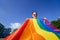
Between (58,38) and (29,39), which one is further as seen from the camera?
(58,38)

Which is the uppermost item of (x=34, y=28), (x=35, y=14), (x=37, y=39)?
(x=35, y=14)

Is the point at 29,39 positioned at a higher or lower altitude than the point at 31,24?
lower

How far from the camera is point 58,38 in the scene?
28.4 ft

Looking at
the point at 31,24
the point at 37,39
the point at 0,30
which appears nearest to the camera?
the point at 37,39

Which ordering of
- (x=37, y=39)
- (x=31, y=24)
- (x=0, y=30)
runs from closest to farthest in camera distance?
(x=37, y=39) → (x=31, y=24) → (x=0, y=30)

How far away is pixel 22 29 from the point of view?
835cm

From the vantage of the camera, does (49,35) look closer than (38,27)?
Yes

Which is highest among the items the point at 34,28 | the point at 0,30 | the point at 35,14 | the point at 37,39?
the point at 0,30

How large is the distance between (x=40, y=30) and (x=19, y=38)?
2.87 feet

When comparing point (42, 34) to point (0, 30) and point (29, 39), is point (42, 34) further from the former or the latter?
point (0, 30)

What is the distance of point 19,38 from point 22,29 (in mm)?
366

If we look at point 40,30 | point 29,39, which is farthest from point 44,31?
point 29,39

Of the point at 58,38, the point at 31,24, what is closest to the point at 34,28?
the point at 31,24

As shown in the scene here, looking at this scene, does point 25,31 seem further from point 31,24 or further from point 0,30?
point 0,30
